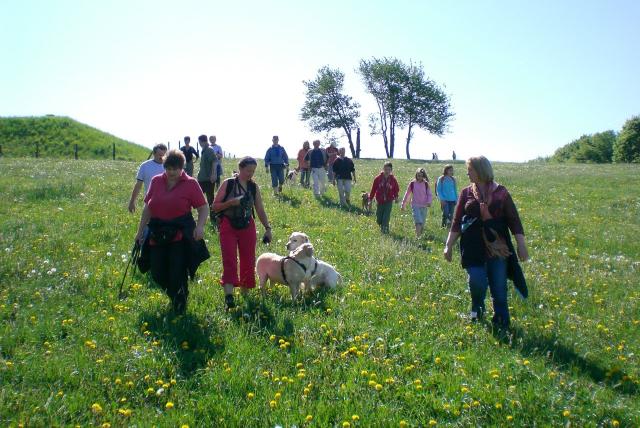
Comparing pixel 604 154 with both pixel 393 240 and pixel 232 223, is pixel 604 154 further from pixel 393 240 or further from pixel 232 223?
pixel 232 223

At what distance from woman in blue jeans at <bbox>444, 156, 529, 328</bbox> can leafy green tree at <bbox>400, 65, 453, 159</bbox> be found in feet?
205

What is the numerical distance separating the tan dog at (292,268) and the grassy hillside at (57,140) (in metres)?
39.7

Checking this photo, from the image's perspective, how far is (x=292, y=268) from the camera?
7301mm

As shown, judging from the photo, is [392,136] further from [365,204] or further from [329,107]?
[365,204]

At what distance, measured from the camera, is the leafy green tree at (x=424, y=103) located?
67625mm

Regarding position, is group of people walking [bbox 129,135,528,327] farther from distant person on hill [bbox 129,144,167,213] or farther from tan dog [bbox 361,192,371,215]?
tan dog [bbox 361,192,371,215]

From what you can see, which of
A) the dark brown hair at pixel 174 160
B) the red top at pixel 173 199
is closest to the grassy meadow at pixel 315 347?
the red top at pixel 173 199

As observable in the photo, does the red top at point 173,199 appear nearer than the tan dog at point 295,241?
Yes

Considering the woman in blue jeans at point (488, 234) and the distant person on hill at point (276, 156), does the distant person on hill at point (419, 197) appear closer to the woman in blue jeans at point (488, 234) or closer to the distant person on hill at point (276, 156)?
the distant person on hill at point (276, 156)

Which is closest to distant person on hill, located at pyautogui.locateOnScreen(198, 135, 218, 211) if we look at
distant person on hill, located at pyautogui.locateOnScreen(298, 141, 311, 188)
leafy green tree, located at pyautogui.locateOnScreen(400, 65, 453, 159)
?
distant person on hill, located at pyautogui.locateOnScreen(298, 141, 311, 188)

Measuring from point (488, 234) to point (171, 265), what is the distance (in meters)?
3.79

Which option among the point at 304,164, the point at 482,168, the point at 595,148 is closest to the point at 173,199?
the point at 482,168

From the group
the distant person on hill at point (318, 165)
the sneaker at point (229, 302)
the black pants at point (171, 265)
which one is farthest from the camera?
the distant person on hill at point (318, 165)

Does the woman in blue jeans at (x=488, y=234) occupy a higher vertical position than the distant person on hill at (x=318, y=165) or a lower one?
lower
